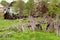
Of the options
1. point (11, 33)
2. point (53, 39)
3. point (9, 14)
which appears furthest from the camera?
point (9, 14)

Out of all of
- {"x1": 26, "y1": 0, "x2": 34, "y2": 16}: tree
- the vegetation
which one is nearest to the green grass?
the vegetation

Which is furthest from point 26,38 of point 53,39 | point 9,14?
point 9,14

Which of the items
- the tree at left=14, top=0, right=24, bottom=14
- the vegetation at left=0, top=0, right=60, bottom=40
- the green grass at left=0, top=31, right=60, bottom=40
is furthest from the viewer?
the tree at left=14, top=0, right=24, bottom=14

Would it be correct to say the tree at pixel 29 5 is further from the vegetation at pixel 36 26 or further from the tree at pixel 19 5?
the tree at pixel 19 5

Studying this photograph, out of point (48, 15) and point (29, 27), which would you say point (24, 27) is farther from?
point (48, 15)

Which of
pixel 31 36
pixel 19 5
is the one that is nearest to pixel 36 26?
pixel 31 36

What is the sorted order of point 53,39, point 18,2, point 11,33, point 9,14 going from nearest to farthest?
point 53,39, point 11,33, point 18,2, point 9,14

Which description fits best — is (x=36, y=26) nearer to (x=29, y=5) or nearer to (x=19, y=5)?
(x=29, y=5)

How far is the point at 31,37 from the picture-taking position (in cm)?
989

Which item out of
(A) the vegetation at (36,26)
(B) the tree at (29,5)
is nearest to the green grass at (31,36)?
(A) the vegetation at (36,26)

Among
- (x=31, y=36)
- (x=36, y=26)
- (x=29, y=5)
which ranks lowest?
(x=31, y=36)

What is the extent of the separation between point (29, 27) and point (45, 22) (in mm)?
1624

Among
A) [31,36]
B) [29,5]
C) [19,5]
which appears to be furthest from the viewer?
[19,5]

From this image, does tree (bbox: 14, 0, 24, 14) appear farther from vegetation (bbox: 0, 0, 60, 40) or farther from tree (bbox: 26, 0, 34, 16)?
tree (bbox: 26, 0, 34, 16)
